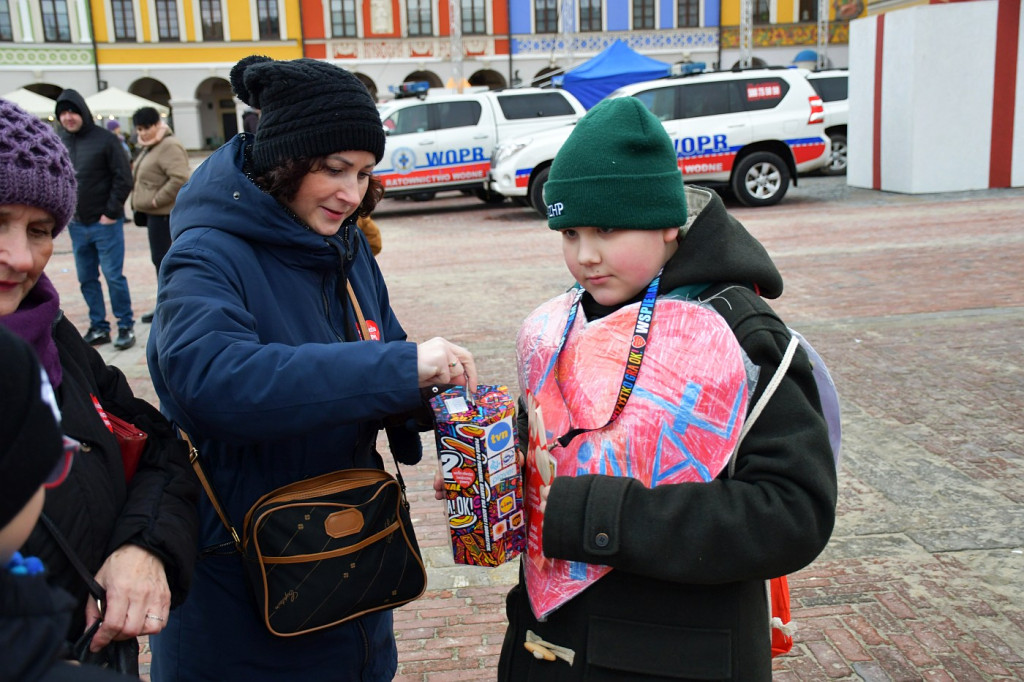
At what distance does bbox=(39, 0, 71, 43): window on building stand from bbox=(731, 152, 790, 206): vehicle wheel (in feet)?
115

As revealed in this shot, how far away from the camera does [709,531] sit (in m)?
1.44

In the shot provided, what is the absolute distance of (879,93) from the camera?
1533 centimetres

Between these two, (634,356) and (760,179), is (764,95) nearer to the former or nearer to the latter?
(760,179)

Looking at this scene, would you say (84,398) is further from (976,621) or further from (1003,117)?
(1003,117)

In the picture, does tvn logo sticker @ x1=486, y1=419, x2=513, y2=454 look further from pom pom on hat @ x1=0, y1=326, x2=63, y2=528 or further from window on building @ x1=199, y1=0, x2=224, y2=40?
window on building @ x1=199, y1=0, x2=224, y2=40

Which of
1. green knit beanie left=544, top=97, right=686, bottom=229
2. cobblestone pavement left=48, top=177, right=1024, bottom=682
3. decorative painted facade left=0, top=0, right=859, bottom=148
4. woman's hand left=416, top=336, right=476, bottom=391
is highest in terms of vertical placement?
decorative painted facade left=0, top=0, right=859, bottom=148

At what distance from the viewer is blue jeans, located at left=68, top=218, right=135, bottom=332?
7555mm

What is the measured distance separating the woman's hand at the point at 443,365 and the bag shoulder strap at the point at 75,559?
0.62 m

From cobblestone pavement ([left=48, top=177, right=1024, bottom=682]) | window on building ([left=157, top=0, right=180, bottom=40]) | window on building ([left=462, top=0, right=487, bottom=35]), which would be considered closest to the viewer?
cobblestone pavement ([left=48, top=177, right=1024, bottom=682])

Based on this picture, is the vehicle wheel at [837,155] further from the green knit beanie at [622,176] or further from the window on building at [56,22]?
the window on building at [56,22]

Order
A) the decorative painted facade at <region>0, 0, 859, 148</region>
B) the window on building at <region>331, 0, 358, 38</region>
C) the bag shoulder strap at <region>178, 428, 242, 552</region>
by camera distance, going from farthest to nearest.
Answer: the window on building at <region>331, 0, 358, 38</region>
the decorative painted facade at <region>0, 0, 859, 148</region>
the bag shoulder strap at <region>178, 428, 242, 552</region>

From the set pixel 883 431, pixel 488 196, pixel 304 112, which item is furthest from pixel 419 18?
pixel 304 112

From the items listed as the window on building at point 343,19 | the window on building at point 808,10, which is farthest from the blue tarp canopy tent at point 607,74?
the window on building at point 808,10

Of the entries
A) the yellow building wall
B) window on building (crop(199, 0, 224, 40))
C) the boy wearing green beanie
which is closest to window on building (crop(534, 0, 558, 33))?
the yellow building wall
